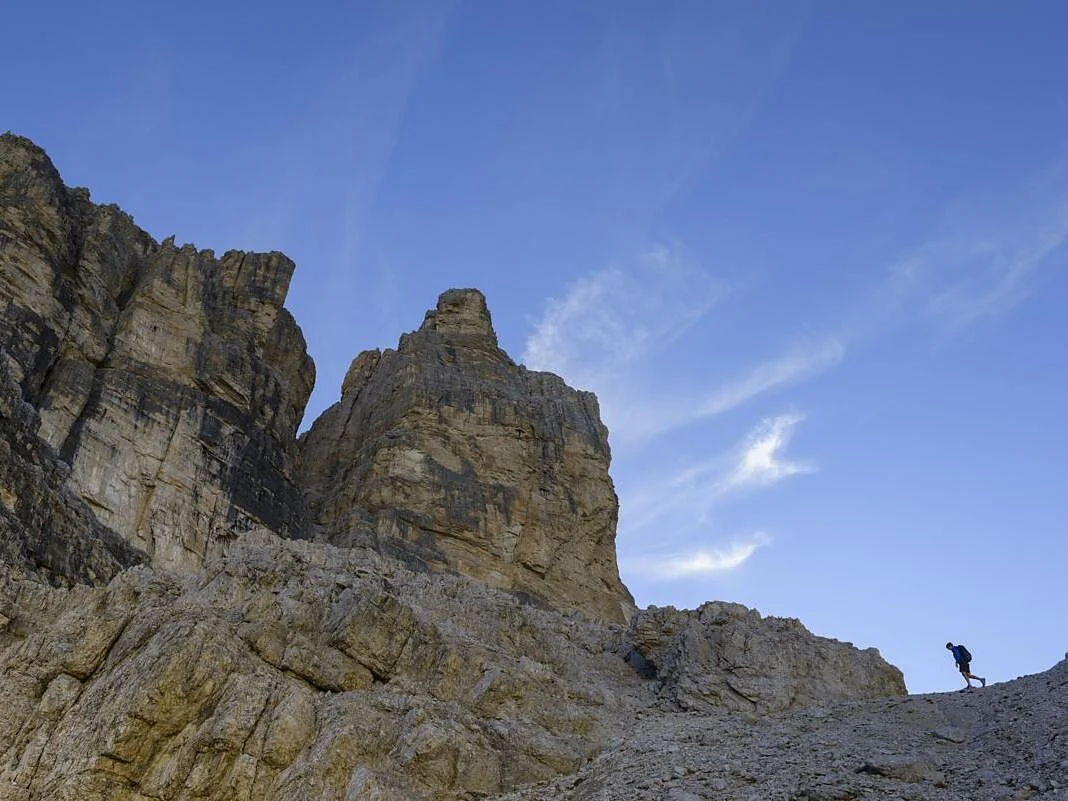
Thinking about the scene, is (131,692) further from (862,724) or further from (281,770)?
(862,724)

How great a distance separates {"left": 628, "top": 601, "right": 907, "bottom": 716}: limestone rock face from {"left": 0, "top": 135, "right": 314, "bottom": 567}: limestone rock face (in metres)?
28.8

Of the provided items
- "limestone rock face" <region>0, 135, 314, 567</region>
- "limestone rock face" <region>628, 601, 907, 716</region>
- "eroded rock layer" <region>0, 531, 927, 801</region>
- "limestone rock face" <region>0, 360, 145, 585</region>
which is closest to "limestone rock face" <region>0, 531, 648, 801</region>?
"eroded rock layer" <region>0, 531, 927, 801</region>

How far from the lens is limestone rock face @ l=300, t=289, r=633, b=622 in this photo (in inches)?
2662

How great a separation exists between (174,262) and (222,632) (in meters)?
45.7

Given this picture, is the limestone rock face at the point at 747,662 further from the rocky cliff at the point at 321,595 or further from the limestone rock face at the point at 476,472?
the limestone rock face at the point at 476,472

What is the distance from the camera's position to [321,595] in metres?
34.1

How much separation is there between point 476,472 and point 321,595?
126 feet

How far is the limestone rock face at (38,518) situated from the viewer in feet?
126

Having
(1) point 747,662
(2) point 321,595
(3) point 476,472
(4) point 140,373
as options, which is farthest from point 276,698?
(3) point 476,472

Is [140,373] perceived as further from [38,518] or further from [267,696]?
[267,696]

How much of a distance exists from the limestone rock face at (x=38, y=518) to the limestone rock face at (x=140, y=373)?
23.0 ft

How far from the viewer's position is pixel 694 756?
86.0 feet

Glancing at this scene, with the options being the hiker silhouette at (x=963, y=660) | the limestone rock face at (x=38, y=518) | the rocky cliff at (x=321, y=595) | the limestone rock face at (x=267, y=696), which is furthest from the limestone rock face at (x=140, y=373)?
the hiker silhouette at (x=963, y=660)

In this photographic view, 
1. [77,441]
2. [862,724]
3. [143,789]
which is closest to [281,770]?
[143,789]
